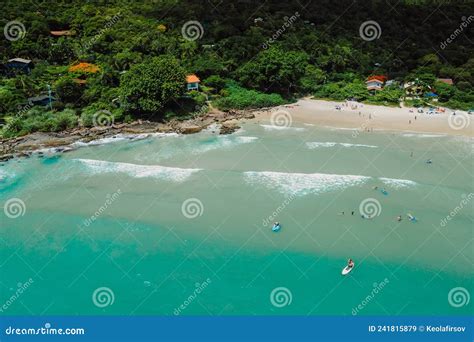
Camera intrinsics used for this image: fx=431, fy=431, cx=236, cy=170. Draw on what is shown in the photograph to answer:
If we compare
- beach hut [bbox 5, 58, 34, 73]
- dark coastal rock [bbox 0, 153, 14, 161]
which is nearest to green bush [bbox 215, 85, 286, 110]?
dark coastal rock [bbox 0, 153, 14, 161]

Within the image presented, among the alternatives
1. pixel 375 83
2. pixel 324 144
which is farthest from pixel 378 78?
pixel 324 144

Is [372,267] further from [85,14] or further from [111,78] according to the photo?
[85,14]

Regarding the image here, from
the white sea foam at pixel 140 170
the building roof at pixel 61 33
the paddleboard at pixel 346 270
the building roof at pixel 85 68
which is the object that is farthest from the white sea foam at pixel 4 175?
the building roof at pixel 61 33

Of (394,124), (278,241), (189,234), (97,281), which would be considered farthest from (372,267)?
(394,124)

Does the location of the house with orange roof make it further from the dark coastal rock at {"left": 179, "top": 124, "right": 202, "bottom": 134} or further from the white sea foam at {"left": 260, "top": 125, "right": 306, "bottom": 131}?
the dark coastal rock at {"left": 179, "top": 124, "right": 202, "bottom": 134}

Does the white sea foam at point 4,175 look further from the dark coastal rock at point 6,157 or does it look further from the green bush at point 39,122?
the green bush at point 39,122

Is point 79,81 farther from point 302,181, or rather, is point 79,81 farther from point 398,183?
point 398,183
